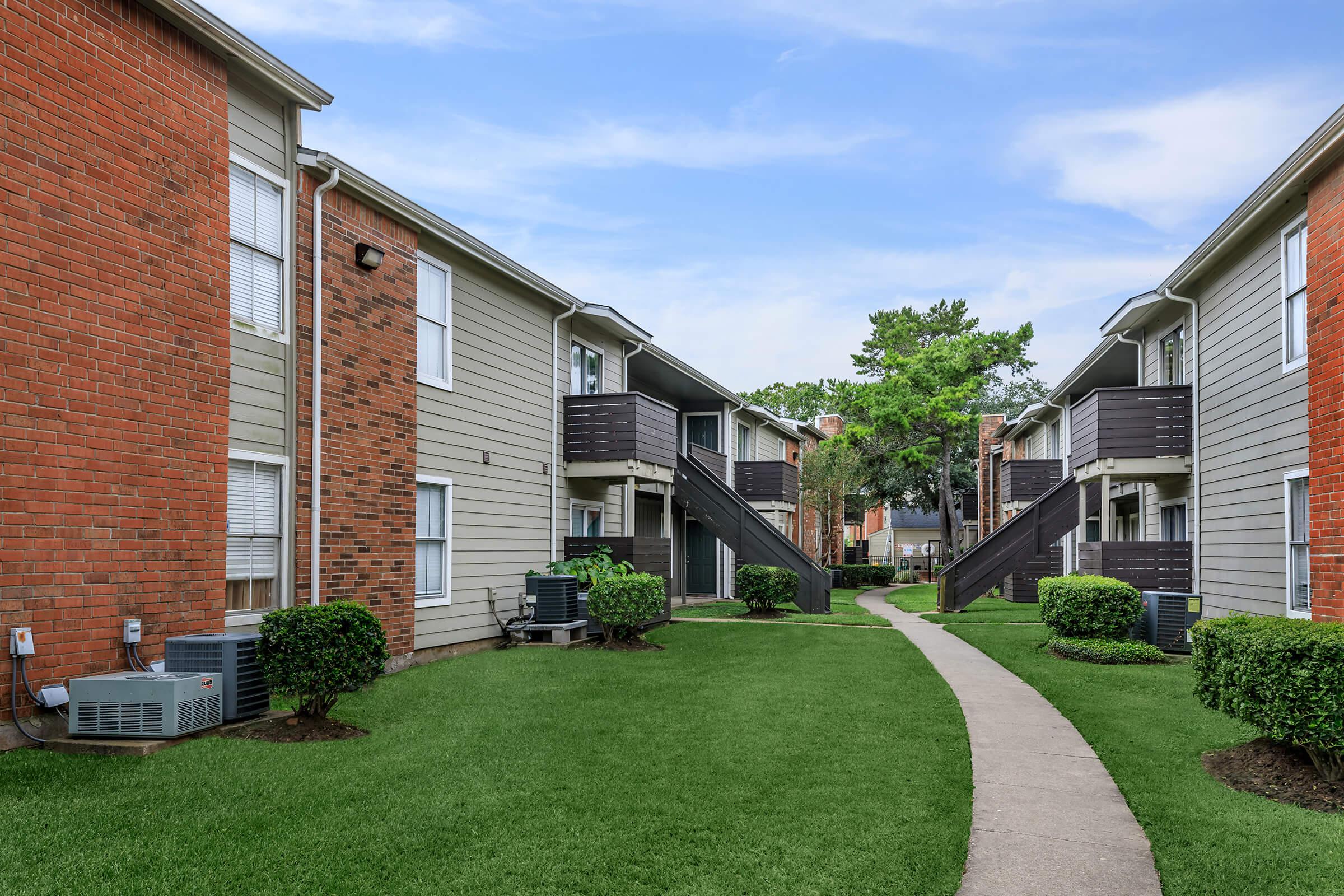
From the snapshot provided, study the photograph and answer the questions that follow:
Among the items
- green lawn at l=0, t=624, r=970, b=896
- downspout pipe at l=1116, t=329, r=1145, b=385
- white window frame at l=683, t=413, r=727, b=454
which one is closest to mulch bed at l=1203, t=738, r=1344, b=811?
green lawn at l=0, t=624, r=970, b=896

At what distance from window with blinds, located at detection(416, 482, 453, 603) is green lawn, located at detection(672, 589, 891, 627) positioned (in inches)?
277

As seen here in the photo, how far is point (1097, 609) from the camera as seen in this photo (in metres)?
12.2

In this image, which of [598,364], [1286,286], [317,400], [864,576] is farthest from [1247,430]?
[864,576]

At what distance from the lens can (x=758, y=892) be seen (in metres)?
4.17

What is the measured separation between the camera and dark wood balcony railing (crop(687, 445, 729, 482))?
2292 centimetres

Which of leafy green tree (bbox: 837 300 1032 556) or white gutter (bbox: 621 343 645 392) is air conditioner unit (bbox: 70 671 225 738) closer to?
white gutter (bbox: 621 343 645 392)

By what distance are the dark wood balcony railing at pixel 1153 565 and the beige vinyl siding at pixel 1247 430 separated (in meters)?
0.27

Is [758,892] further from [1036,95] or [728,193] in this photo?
[728,193]

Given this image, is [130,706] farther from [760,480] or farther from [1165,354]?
[760,480]

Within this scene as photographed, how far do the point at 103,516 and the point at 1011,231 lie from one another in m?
27.5

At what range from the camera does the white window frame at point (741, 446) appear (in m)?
27.1

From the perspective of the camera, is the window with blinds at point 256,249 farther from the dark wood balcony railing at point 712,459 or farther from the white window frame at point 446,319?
the dark wood balcony railing at point 712,459

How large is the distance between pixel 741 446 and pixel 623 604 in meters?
15.7

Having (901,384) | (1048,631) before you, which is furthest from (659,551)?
(901,384)
